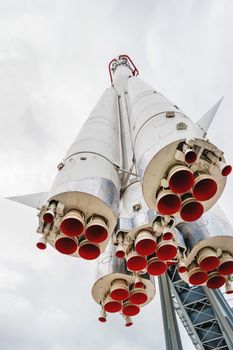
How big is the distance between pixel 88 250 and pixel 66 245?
10.5 inches

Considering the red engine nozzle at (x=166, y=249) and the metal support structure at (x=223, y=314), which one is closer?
the red engine nozzle at (x=166, y=249)

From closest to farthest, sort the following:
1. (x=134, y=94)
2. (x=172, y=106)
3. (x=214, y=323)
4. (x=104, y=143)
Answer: (x=172, y=106) → (x=104, y=143) → (x=134, y=94) → (x=214, y=323)

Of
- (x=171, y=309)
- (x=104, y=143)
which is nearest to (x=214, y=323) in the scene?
(x=171, y=309)

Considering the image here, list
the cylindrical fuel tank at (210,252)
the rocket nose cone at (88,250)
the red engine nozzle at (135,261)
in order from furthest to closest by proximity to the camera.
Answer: the cylindrical fuel tank at (210,252), the red engine nozzle at (135,261), the rocket nose cone at (88,250)

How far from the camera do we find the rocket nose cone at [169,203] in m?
3.26

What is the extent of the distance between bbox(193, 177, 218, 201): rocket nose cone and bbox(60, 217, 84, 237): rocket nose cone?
1309 mm

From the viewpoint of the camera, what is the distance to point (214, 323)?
8570mm

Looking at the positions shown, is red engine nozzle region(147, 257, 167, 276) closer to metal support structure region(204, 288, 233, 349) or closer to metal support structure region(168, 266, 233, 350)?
metal support structure region(204, 288, 233, 349)

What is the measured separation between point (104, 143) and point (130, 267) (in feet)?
6.28

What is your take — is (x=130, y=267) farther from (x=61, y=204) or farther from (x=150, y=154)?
(x=150, y=154)

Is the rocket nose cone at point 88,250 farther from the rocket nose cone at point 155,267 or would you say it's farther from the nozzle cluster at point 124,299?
the nozzle cluster at point 124,299

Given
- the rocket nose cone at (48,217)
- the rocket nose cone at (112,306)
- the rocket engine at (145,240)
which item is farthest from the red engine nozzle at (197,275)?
the rocket nose cone at (48,217)

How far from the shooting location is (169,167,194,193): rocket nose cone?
10.3 feet

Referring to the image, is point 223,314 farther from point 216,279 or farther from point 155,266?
point 155,266
